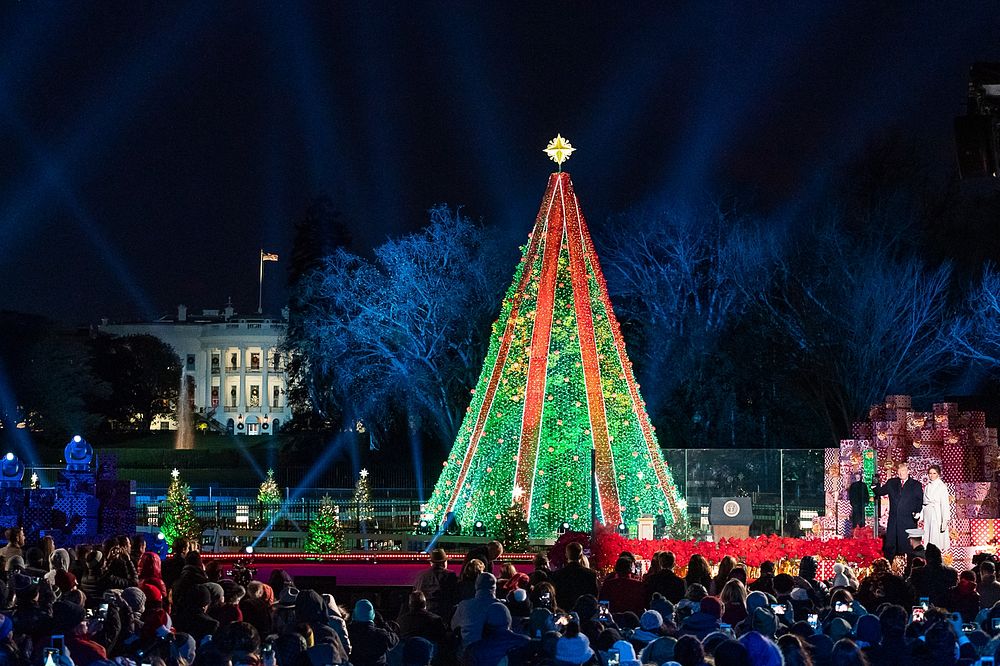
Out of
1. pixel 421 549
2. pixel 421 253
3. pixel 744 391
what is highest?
pixel 421 253

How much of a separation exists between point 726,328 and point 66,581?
1375 inches

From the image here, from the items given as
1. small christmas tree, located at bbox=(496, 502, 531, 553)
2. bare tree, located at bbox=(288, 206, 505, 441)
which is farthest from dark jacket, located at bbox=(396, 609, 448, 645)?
bare tree, located at bbox=(288, 206, 505, 441)

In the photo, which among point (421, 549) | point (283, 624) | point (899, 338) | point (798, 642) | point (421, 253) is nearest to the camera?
point (798, 642)

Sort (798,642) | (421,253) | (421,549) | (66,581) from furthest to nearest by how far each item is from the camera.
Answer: (421,253)
(421,549)
(66,581)
(798,642)

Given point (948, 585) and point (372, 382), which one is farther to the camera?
point (372, 382)

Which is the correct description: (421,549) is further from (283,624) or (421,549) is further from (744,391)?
(744,391)

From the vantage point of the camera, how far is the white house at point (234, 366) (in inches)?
5664

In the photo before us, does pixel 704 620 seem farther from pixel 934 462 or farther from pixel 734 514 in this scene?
pixel 934 462

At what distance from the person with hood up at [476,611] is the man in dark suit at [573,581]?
8.44ft

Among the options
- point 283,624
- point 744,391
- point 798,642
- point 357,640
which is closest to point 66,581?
point 283,624

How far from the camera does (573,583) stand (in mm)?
14172

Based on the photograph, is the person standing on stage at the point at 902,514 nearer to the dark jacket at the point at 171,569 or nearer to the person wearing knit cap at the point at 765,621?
the dark jacket at the point at 171,569

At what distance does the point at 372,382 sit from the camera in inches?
1900

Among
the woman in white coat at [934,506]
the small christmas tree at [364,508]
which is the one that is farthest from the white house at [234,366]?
the woman in white coat at [934,506]
